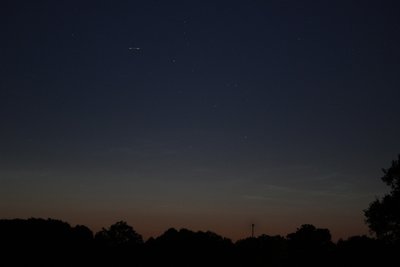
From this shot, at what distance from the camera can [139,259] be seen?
8294cm

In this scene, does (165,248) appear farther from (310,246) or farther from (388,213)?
(388,213)

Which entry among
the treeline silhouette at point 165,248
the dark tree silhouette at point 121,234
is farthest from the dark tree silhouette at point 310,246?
the dark tree silhouette at point 121,234

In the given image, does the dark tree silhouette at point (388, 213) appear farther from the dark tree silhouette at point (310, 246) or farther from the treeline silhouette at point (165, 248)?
the dark tree silhouette at point (310, 246)

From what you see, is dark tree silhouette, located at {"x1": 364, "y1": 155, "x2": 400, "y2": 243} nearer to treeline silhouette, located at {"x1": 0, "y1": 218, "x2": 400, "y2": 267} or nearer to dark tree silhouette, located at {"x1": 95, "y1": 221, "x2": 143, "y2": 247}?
treeline silhouette, located at {"x1": 0, "y1": 218, "x2": 400, "y2": 267}

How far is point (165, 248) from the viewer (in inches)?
3531

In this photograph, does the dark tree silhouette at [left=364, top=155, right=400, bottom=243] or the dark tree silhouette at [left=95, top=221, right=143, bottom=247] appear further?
the dark tree silhouette at [left=95, top=221, right=143, bottom=247]

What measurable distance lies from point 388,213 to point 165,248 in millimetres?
56661

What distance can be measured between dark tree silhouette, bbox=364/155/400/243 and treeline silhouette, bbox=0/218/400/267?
21.1 m

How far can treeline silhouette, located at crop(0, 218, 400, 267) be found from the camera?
6888cm

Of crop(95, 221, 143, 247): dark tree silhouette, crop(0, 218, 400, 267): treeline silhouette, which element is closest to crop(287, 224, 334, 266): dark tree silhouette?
crop(0, 218, 400, 267): treeline silhouette

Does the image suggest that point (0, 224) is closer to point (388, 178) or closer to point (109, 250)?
point (109, 250)

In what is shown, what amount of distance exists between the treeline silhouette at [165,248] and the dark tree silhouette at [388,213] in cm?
2113

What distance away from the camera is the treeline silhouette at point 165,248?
6888 cm

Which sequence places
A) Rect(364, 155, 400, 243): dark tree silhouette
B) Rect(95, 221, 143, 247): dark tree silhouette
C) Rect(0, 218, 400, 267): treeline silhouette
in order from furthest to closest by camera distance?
Rect(95, 221, 143, 247): dark tree silhouette, Rect(0, 218, 400, 267): treeline silhouette, Rect(364, 155, 400, 243): dark tree silhouette
